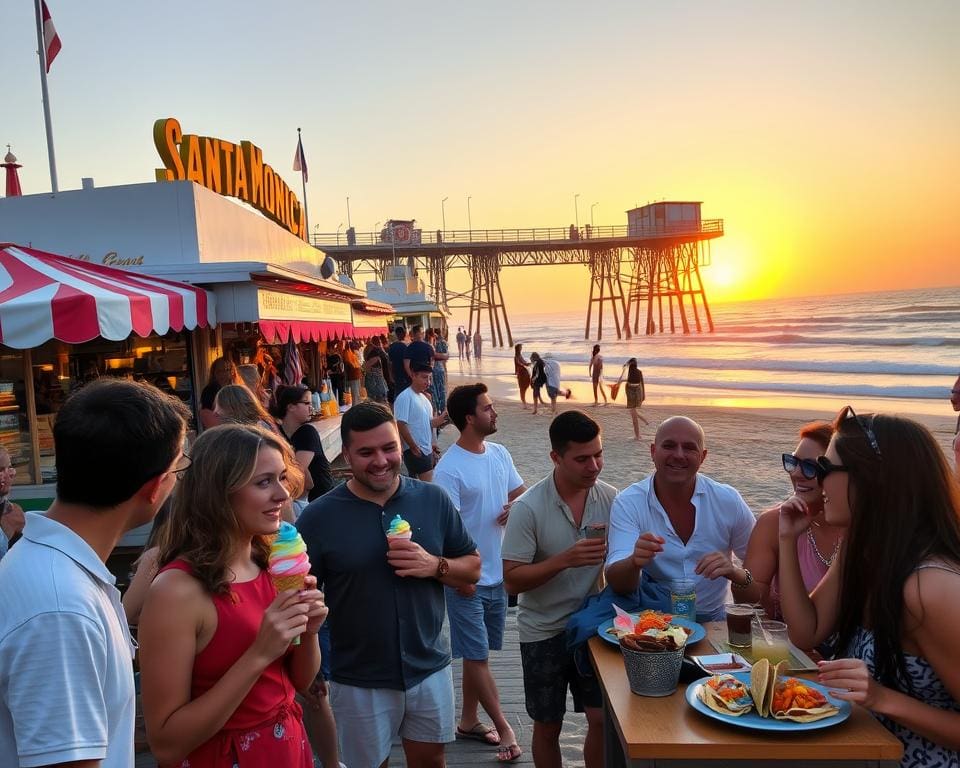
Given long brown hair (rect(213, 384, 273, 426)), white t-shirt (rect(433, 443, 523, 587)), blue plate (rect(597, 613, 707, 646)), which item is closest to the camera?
blue plate (rect(597, 613, 707, 646))

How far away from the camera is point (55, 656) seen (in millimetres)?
1294

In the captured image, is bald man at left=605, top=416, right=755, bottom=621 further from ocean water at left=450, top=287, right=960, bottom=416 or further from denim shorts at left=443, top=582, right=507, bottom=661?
ocean water at left=450, top=287, right=960, bottom=416

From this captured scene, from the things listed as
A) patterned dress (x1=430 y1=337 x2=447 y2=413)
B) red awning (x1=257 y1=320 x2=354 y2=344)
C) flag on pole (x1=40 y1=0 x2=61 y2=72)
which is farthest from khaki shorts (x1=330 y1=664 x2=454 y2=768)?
patterned dress (x1=430 y1=337 x2=447 y2=413)

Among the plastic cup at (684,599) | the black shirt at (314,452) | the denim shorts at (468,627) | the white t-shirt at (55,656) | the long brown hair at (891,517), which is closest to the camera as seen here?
the white t-shirt at (55,656)

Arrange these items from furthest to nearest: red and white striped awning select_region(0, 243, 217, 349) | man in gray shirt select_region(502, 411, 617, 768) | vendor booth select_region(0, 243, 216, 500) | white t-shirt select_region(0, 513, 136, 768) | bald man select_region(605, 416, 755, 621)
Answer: vendor booth select_region(0, 243, 216, 500), red and white striped awning select_region(0, 243, 217, 349), man in gray shirt select_region(502, 411, 617, 768), bald man select_region(605, 416, 755, 621), white t-shirt select_region(0, 513, 136, 768)

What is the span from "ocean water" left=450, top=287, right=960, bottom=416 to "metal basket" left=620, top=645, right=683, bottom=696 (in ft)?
60.6

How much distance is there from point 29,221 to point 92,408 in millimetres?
9418

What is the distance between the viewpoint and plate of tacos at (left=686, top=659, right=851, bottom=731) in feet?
7.04

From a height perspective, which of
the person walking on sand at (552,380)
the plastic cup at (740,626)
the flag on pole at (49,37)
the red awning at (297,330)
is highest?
the flag on pole at (49,37)

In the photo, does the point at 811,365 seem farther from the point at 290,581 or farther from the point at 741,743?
the point at 290,581

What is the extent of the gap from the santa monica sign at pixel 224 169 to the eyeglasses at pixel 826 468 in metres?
9.69

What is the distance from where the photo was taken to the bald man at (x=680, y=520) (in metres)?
3.18

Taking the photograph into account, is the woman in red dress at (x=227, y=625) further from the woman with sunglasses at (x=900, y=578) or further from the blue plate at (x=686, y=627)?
the woman with sunglasses at (x=900, y=578)

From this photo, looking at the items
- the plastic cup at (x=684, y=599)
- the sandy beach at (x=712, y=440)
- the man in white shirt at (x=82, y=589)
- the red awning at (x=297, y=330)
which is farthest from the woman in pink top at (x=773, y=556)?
the red awning at (x=297, y=330)
